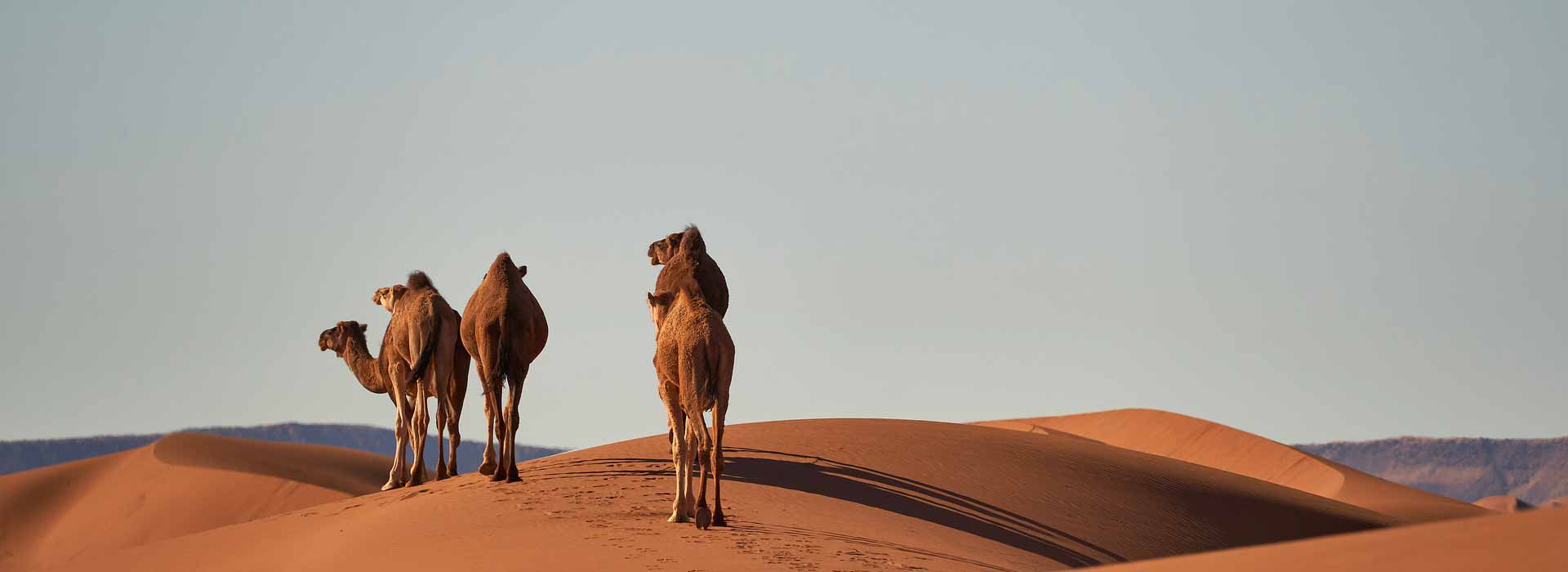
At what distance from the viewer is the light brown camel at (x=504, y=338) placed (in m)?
20.6

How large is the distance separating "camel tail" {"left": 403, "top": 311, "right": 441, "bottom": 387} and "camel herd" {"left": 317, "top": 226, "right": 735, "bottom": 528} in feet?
0.07

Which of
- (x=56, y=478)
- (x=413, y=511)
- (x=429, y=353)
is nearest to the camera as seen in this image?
(x=413, y=511)

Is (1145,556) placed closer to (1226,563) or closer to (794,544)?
(794,544)

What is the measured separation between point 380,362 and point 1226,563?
17.4 meters

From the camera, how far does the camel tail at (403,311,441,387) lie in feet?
75.0

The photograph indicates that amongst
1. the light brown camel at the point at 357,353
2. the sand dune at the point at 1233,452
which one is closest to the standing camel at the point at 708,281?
the light brown camel at the point at 357,353

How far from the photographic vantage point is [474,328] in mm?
21141

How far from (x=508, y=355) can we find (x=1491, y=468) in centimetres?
18604

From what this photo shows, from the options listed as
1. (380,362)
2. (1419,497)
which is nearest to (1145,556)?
(380,362)

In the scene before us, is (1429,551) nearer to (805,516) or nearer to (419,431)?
(805,516)

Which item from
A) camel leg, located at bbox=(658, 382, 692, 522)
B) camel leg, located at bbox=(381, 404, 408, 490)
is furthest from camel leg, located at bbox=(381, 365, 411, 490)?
camel leg, located at bbox=(658, 382, 692, 522)

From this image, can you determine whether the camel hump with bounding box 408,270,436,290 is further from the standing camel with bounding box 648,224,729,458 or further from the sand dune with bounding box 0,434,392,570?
the sand dune with bounding box 0,434,392,570

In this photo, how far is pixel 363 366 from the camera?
2647 cm

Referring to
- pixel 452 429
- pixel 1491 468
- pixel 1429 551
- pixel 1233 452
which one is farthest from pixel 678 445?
pixel 1491 468
